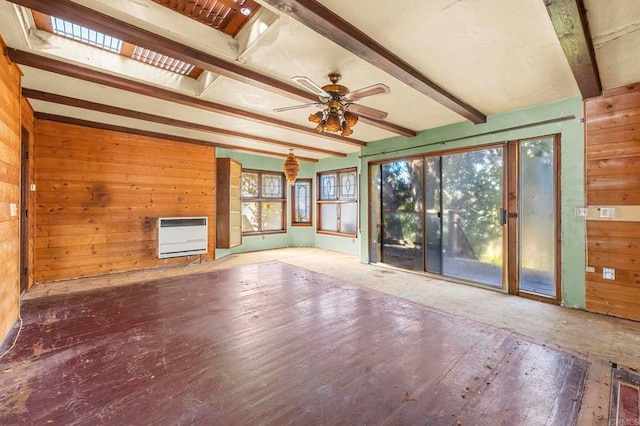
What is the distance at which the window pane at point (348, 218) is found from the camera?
7231 millimetres

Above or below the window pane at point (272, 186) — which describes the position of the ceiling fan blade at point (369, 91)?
above

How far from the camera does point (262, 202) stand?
7773mm

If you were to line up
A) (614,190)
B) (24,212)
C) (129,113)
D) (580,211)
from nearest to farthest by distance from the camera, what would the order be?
(614,190) < (580,211) < (24,212) < (129,113)

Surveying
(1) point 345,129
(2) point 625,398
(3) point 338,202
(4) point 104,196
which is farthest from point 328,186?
(2) point 625,398

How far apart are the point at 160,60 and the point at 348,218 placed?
541 cm

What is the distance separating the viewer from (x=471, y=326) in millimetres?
2754

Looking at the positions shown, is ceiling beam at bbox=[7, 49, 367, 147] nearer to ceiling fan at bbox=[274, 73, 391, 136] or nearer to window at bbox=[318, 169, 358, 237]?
ceiling fan at bbox=[274, 73, 391, 136]

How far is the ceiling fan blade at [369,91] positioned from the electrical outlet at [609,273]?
3278 mm

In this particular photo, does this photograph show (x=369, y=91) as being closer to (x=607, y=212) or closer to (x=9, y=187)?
(x=607, y=212)

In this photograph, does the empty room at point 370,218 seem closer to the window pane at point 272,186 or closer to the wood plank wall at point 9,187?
the wood plank wall at point 9,187

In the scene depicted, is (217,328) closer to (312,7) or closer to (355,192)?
(312,7)

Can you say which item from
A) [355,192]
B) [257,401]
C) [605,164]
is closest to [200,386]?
[257,401]

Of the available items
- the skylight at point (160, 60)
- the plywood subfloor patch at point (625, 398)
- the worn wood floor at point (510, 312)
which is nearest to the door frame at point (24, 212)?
the worn wood floor at point (510, 312)

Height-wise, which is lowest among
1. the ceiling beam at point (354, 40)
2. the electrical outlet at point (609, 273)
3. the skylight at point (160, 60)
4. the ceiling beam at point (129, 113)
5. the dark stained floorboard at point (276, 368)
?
the dark stained floorboard at point (276, 368)
